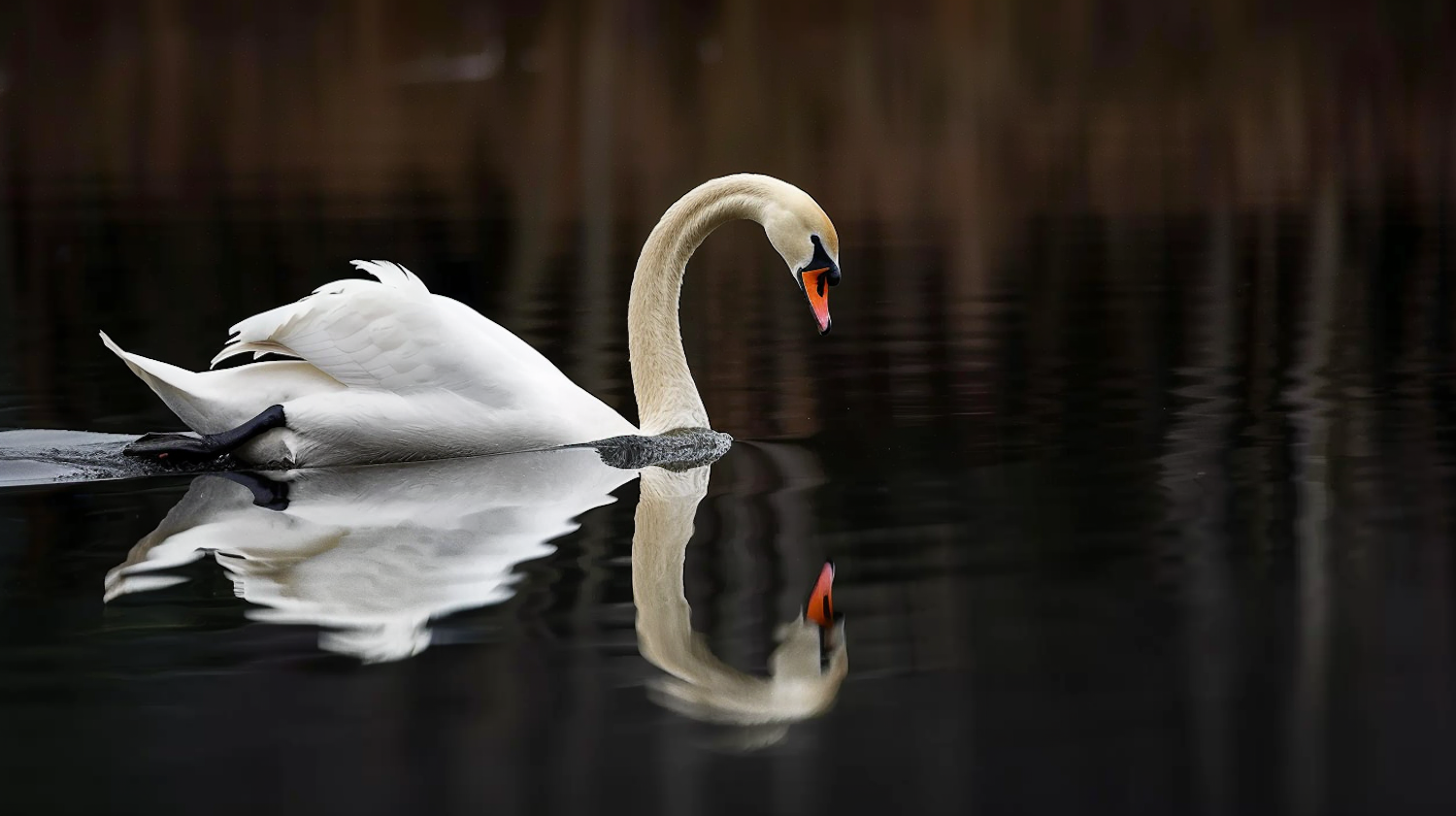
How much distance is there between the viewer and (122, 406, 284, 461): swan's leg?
28.1 feet

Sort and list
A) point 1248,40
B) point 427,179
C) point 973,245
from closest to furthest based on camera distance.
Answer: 1. point 973,245
2. point 427,179
3. point 1248,40

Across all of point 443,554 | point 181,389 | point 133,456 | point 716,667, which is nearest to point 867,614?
point 716,667

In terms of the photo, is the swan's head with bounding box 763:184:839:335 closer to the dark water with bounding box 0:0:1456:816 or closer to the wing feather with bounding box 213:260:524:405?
the dark water with bounding box 0:0:1456:816

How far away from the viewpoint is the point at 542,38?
4688 cm

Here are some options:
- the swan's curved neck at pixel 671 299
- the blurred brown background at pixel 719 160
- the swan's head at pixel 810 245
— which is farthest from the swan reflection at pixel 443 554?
the blurred brown background at pixel 719 160

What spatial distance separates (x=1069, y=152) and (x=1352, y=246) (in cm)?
966

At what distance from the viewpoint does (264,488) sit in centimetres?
830

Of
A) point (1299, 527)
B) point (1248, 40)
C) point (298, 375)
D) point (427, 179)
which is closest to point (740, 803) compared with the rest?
point (1299, 527)

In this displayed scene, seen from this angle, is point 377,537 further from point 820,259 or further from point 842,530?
point 820,259

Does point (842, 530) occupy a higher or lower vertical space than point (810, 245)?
lower

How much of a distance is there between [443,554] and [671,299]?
2871 mm

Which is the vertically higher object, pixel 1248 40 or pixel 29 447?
pixel 1248 40

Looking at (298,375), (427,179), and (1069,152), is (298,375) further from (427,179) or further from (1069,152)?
(1069,152)

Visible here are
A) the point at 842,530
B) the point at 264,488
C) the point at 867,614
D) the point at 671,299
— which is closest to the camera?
the point at 867,614
